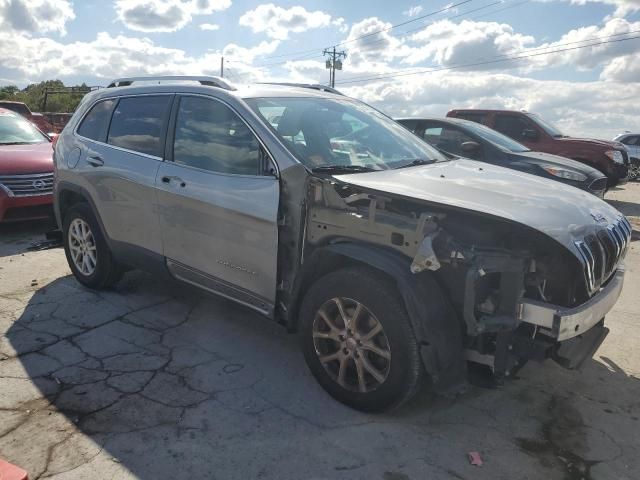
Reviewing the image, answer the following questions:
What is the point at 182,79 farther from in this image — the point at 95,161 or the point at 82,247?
the point at 82,247

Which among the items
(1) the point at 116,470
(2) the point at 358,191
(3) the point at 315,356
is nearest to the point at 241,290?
(3) the point at 315,356

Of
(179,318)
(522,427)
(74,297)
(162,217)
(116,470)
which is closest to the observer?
(116,470)

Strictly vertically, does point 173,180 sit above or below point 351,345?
above

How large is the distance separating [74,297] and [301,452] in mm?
3096

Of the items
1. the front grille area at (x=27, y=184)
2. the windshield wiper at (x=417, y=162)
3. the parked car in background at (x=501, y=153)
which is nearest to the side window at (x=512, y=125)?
the parked car in background at (x=501, y=153)

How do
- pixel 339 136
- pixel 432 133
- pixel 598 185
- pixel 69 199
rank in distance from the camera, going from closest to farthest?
pixel 339 136 < pixel 69 199 < pixel 598 185 < pixel 432 133

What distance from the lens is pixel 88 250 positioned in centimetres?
513

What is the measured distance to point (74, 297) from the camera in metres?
5.05

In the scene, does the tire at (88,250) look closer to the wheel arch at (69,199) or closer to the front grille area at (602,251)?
the wheel arch at (69,199)

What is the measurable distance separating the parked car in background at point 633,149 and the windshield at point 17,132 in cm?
1724

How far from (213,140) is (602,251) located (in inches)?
100

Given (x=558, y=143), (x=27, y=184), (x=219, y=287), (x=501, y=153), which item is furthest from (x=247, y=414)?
(x=558, y=143)

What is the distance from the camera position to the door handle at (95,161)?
187 inches

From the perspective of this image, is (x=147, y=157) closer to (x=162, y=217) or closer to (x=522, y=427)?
(x=162, y=217)
